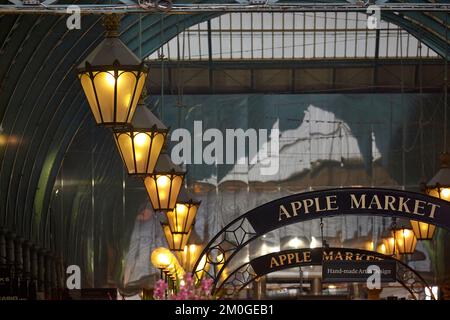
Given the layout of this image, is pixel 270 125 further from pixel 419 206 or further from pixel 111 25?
pixel 111 25

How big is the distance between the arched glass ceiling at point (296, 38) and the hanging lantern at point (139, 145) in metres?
21.2

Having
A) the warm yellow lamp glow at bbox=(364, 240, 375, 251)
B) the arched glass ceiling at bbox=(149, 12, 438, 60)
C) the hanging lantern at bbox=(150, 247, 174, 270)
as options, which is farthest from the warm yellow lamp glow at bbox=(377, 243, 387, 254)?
the hanging lantern at bbox=(150, 247, 174, 270)

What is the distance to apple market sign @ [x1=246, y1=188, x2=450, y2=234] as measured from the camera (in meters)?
16.9

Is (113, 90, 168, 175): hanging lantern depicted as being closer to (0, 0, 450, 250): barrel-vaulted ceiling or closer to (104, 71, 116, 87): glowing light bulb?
(104, 71, 116, 87): glowing light bulb

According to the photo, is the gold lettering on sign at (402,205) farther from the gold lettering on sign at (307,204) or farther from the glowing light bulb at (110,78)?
the glowing light bulb at (110,78)

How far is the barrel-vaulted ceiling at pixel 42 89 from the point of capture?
77.3ft

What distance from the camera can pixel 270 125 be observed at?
3247 centimetres

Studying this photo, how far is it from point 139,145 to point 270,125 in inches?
824

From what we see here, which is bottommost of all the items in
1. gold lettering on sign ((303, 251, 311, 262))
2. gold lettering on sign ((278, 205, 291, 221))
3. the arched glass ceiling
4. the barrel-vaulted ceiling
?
gold lettering on sign ((278, 205, 291, 221))

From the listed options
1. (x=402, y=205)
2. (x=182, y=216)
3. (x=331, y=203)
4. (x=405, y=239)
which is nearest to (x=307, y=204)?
(x=331, y=203)

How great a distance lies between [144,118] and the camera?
11961 mm

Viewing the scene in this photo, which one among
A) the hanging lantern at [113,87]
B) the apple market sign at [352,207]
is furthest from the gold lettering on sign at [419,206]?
the hanging lantern at [113,87]

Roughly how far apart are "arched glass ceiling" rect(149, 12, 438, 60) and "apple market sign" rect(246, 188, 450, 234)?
1571 cm
